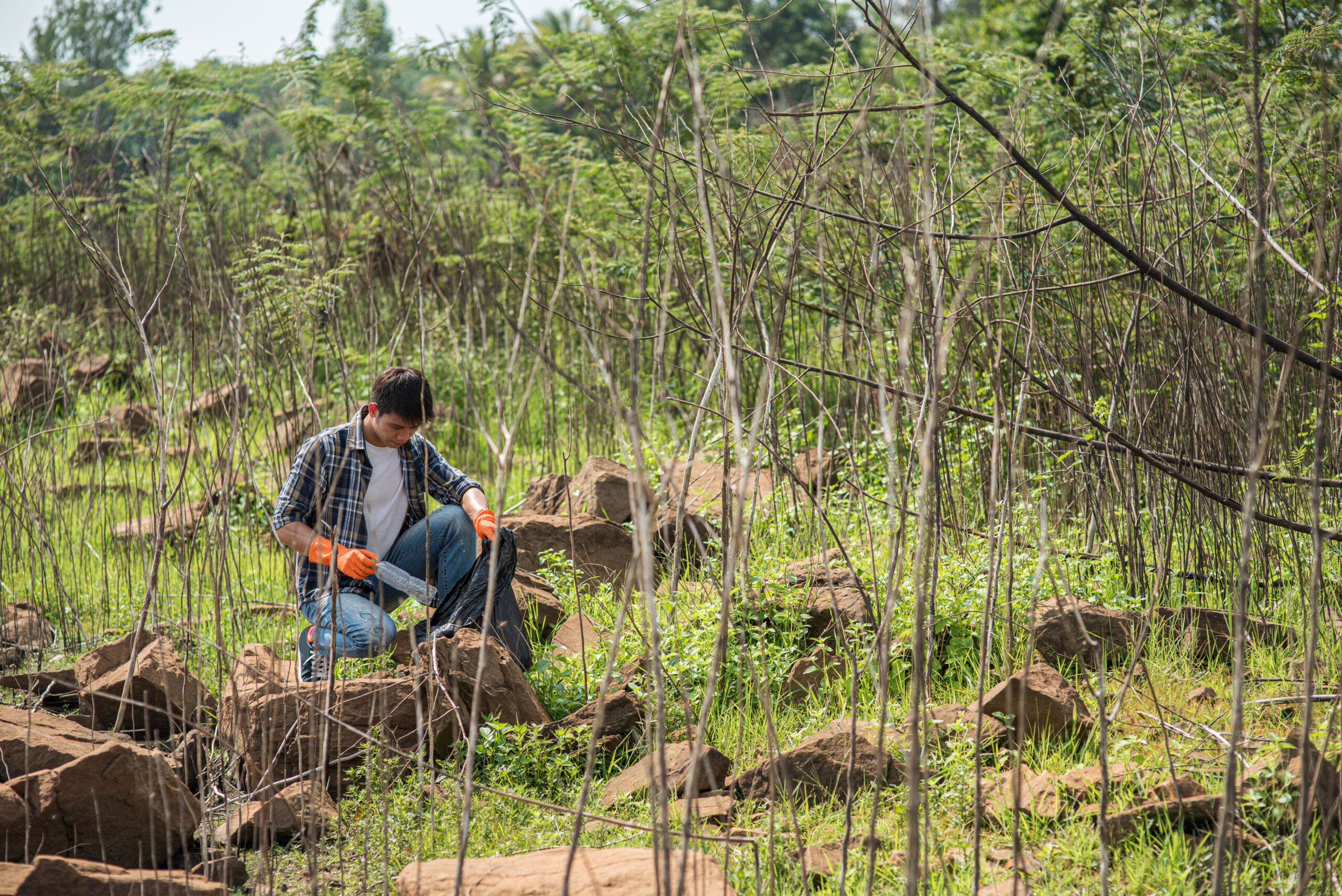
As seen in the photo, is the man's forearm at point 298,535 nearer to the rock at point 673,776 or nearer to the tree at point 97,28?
the rock at point 673,776

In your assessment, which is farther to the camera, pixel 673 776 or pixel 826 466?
pixel 826 466

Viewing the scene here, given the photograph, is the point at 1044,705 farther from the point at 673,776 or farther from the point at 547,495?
the point at 547,495

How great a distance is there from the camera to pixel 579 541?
384 centimetres

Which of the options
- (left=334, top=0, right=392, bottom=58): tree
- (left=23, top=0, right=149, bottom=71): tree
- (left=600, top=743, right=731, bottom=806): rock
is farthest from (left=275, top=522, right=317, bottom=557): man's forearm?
(left=23, top=0, right=149, bottom=71): tree

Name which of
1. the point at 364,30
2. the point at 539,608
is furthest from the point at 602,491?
the point at 364,30

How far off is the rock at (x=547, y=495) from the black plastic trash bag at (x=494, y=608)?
113 centimetres

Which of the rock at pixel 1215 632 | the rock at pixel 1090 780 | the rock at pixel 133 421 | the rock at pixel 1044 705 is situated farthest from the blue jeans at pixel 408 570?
the rock at pixel 133 421

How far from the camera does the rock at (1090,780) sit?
217 centimetres

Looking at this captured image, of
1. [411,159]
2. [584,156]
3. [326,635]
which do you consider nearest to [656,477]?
[326,635]

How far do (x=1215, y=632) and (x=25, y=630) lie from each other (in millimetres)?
4039

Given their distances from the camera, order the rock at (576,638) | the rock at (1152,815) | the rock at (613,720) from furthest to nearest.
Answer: the rock at (576,638)
the rock at (613,720)
the rock at (1152,815)

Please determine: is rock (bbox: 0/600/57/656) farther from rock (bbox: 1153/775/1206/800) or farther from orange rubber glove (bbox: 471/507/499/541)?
rock (bbox: 1153/775/1206/800)

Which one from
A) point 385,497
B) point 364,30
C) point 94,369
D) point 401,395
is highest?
point 364,30

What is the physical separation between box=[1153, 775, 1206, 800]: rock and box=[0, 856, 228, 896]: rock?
187 cm
